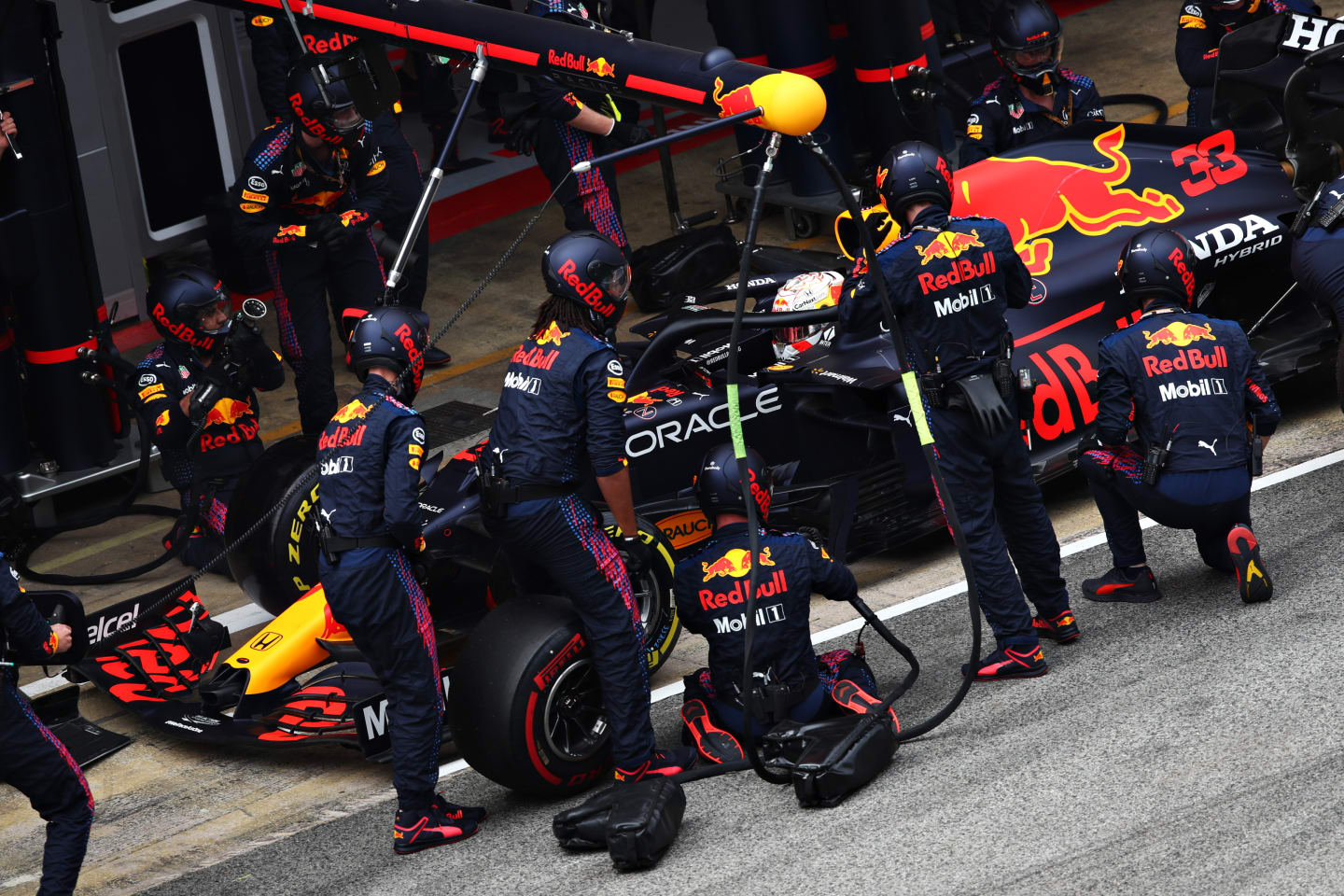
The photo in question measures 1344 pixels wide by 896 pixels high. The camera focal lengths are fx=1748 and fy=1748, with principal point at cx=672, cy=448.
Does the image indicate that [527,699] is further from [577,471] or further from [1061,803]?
[1061,803]

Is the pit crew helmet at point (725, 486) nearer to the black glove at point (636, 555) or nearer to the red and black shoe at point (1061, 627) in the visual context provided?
the black glove at point (636, 555)

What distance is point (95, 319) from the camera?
9773 mm

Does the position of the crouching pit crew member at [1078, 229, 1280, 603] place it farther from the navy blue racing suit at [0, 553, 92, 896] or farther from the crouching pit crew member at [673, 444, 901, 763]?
the navy blue racing suit at [0, 553, 92, 896]

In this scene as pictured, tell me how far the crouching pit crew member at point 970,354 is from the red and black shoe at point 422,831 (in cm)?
202

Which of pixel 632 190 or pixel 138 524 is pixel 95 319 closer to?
pixel 138 524

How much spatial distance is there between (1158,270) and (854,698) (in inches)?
87.2

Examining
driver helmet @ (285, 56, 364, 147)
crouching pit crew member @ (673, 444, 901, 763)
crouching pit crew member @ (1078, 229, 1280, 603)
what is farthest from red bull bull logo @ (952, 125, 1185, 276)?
driver helmet @ (285, 56, 364, 147)

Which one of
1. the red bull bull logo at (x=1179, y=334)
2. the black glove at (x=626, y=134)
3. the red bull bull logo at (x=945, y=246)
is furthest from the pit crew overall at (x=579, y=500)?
Answer: the black glove at (x=626, y=134)

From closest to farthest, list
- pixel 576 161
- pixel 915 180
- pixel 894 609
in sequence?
pixel 915 180 → pixel 894 609 → pixel 576 161

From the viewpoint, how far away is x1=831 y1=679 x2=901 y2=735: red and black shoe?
645 cm

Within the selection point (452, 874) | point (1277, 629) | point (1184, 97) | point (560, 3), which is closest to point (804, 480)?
point (1277, 629)

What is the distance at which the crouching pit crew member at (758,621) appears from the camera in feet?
20.6

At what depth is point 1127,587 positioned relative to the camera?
7320 millimetres

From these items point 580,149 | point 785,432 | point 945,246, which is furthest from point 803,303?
point 580,149
